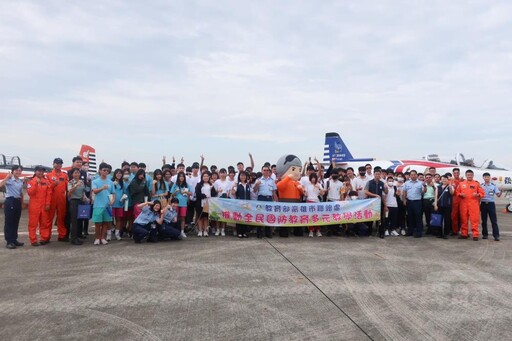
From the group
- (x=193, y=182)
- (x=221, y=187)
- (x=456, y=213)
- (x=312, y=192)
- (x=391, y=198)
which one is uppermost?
(x=193, y=182)

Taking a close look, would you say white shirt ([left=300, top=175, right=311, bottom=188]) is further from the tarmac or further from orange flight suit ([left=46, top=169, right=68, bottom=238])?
orange flight suit ([left=46, top=169, right=68, bottom=238])

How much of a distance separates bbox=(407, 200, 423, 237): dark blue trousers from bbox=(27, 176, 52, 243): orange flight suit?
27.4 ft

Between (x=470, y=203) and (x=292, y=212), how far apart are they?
14.2 feet

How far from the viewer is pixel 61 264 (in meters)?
5.93

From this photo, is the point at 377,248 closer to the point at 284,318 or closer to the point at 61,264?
the point at 284,318

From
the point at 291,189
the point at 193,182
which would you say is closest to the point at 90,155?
the point at 193,182

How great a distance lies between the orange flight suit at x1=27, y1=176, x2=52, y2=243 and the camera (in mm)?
7395

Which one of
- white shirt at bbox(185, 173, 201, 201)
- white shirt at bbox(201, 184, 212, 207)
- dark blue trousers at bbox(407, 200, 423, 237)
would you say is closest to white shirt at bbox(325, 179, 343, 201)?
dark blue trousers at bbox(407, 200, 423, 237)

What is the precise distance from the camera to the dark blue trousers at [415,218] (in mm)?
8875

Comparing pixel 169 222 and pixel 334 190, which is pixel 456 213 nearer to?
pixel 334 190

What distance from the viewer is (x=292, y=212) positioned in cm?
879

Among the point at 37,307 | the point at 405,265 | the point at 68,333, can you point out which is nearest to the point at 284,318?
the point at 68,333

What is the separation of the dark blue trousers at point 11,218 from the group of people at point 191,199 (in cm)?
2

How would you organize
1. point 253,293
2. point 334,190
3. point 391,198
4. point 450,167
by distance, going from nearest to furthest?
point 253,293 < point 391,198 < point 334,190 < point 450,167
